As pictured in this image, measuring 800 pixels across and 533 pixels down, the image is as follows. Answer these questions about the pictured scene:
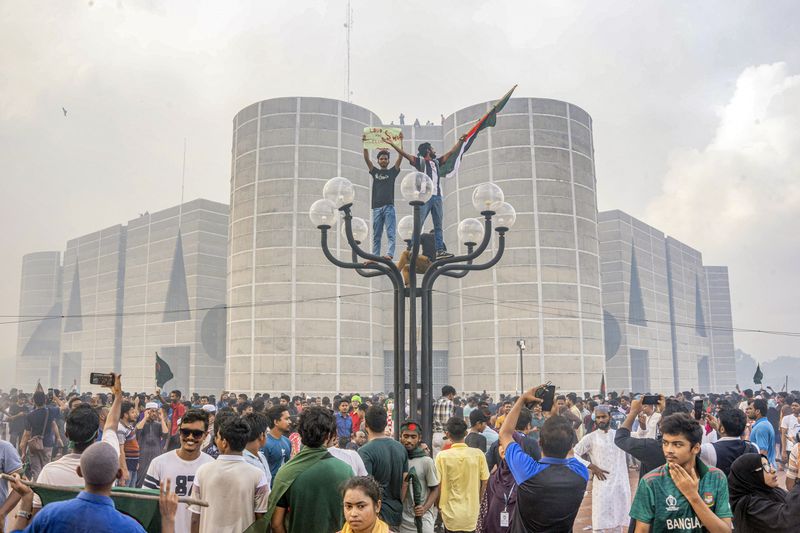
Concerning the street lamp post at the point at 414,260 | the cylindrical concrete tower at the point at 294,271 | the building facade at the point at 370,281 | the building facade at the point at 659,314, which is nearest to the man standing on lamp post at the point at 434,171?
the street lamp post at the point at 414,260

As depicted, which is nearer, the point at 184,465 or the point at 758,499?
the point at 758,499

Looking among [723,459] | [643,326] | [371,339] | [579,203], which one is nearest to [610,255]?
[643,326]

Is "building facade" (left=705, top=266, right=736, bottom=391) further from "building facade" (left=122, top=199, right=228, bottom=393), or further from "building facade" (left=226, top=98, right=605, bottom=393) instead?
"building facade" (left=122, top=199, right=228, bottom=393)

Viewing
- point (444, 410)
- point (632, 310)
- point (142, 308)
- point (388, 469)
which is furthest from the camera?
point (142, 308)

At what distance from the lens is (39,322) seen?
2613 inches

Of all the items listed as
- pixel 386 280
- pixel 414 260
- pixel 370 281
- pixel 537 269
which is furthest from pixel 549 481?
pixel 386 280

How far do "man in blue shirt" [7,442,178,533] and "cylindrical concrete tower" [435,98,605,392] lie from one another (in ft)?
120

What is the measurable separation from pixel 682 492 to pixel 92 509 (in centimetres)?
286

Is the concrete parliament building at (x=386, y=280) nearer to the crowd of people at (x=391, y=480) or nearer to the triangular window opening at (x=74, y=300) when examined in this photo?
the triangular window opening at (x=74, y=300)

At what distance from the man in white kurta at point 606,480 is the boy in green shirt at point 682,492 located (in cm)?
406

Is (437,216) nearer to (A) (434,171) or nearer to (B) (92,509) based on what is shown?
(A) (434,171)

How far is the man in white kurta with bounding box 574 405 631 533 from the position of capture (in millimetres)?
7664

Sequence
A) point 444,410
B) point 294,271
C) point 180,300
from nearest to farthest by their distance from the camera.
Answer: point 444,410 → point 294,271 → point 180,300

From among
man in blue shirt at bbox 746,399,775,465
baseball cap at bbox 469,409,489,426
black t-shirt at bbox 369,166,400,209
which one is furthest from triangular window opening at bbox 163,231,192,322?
man in blue shirt at bbox 746,399,775,465
